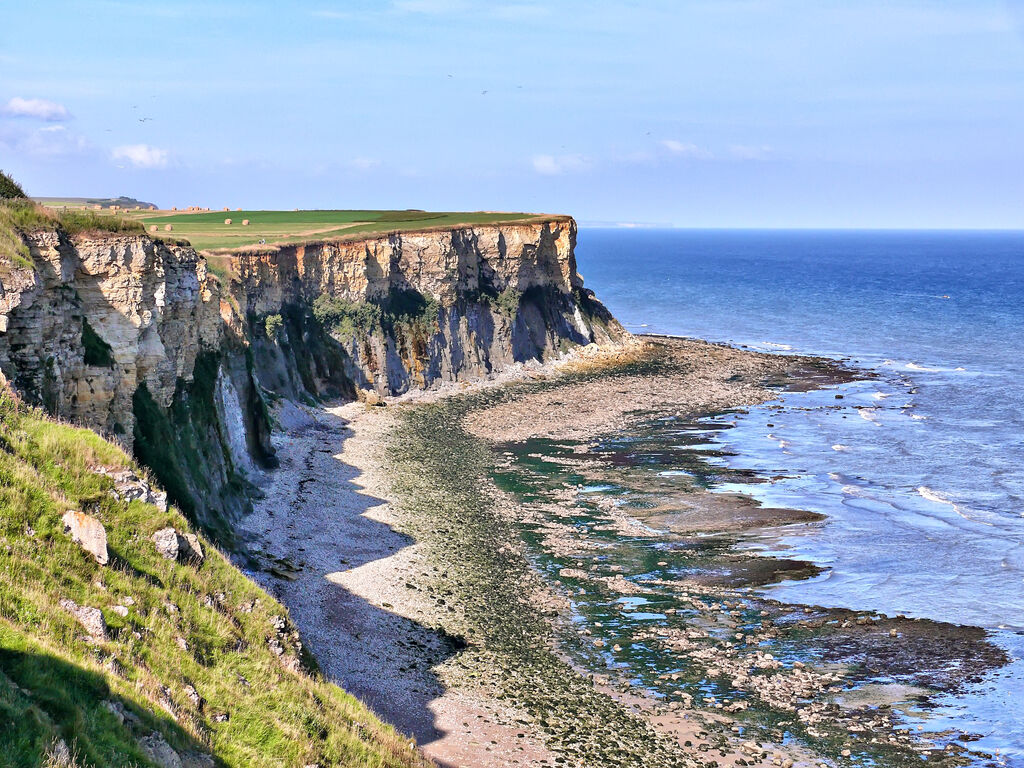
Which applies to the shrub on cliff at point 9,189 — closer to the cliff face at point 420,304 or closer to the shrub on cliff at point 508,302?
the cliff face at point 420,304

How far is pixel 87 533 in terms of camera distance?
19.6 meters

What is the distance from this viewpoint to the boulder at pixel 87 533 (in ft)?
63.8

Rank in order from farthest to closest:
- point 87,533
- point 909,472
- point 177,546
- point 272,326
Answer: point 272,326 → point 909,472 → point 177,546 → point 87,533

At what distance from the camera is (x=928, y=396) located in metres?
74.7

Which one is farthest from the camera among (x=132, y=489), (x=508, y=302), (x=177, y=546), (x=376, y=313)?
(x=508, y=302)

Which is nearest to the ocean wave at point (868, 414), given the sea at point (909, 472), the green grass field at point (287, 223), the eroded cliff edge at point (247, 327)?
the sea at point (909, 472)

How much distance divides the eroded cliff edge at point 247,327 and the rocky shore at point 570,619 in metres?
4.48

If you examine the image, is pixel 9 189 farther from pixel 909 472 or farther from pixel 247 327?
pixel 909 472

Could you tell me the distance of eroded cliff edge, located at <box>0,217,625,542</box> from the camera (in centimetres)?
2938

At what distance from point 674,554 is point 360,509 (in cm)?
1428

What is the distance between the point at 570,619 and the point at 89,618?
18102mm

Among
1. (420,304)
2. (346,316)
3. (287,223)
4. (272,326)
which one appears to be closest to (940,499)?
(272,326)

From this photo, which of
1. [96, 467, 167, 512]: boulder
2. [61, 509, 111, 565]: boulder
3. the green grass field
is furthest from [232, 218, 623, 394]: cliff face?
[61, 509, 111, 565]: boulder

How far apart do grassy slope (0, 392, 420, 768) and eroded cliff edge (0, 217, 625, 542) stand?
256 inches
